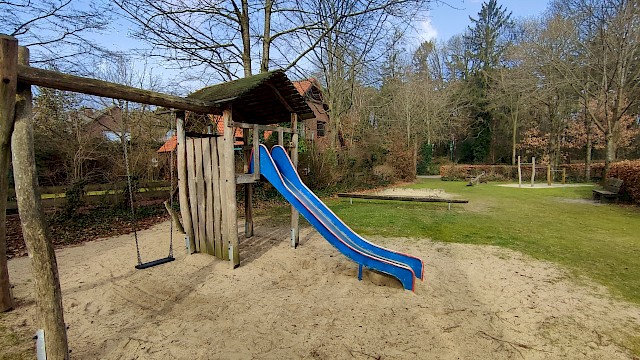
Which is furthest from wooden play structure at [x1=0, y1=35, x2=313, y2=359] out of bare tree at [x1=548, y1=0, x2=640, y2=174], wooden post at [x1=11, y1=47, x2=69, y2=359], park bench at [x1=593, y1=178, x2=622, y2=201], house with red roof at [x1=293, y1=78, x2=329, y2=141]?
bare tree at [x1=548, y1=0, x2=640, y2=174]

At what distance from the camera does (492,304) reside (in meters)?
3.58

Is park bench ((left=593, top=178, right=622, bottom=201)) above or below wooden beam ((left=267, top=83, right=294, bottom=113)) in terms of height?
below

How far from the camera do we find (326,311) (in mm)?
3422

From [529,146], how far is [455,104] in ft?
27.2

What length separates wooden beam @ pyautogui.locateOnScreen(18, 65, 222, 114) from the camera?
8.29 ft

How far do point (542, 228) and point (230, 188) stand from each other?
744 cm

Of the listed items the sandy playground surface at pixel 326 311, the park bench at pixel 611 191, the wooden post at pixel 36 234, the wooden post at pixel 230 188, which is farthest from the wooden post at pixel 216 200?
the park bench at pixel 611 191

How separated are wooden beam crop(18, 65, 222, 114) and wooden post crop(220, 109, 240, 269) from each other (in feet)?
1.36

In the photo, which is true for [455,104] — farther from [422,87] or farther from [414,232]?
[414,232]

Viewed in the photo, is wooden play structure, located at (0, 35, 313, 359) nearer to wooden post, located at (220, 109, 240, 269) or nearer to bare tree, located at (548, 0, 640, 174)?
wooden post, located at (220, 109, 240, 269)

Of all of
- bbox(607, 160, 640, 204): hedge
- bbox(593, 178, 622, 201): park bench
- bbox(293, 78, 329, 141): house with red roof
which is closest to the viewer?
bbox(607, 160, 640, 204): hedge

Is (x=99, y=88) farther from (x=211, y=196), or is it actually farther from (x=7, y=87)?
(x=211, y=196)

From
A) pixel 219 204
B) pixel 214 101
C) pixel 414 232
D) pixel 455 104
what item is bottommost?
pixel 414 232

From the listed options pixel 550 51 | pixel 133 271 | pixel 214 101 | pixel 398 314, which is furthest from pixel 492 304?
pixel 550 51
